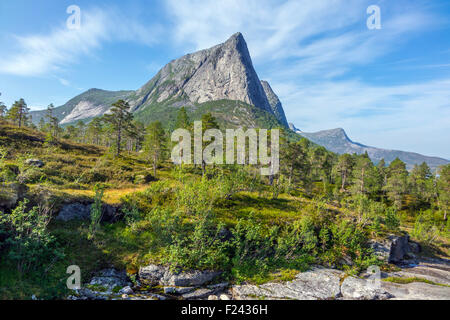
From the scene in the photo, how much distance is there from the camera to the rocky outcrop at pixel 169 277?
13.6 meters

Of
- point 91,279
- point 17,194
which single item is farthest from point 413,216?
point 17,194

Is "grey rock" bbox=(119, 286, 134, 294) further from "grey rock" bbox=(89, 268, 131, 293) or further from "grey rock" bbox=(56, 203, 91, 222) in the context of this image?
"grey rock" bbox=(56, 203, 91, 222)

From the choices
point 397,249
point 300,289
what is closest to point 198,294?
point 300,289

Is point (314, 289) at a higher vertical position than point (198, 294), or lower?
lower

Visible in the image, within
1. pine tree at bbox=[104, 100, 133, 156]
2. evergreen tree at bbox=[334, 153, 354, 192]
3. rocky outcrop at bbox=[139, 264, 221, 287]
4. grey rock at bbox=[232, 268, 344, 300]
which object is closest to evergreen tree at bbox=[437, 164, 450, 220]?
evergreen tree at bbox=[334, 153, 354, 192]

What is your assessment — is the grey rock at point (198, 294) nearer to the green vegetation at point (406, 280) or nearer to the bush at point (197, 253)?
the bush at point (197, 253)

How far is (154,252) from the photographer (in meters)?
15.2

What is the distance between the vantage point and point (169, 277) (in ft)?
45.1

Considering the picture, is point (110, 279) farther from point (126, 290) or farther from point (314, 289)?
point (314, 289)

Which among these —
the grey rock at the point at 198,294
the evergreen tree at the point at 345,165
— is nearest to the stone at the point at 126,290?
the grey rock at the point at 198,294

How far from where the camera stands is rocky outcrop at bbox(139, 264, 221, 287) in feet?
44.7

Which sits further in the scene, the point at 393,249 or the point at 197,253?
the point at 393,249
